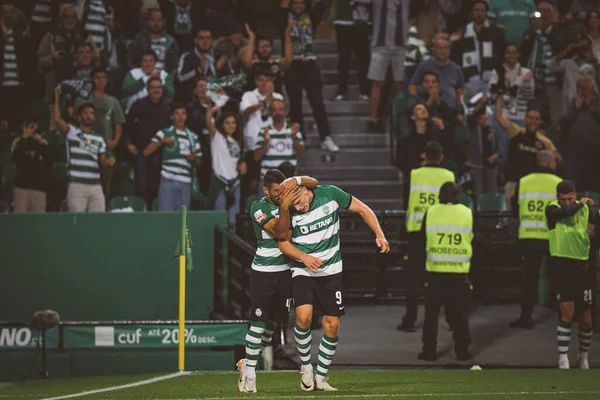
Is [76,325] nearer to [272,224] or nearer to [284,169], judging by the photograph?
[284,169]

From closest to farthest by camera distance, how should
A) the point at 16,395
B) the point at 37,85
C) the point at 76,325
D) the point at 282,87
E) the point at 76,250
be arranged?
the point at 16,395
the point at 76,325
the point at 76,250
the point at 37,85
the point at 282,87

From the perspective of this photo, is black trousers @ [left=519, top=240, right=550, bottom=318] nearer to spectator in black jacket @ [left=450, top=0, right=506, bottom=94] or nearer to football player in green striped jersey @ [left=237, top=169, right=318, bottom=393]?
spectator in black jacket @ [left=450, top=0, right=506, bottom=94]

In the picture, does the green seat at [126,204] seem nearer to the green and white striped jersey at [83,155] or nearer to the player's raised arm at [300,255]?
the green and white striped jersey at [83,155]

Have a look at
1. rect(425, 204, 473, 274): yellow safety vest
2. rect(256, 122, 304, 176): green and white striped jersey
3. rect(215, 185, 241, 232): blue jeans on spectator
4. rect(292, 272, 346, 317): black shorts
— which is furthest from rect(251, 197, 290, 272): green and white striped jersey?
rect(256, 122, 304, 176): green and white striped jersey

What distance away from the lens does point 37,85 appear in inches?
722

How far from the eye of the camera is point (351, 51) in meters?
19.2

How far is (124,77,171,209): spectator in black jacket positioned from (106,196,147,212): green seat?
313 mm

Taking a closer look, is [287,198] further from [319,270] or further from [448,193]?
[448,193]

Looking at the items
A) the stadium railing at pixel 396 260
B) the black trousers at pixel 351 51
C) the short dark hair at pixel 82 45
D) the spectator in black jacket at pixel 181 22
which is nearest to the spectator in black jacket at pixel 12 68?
the short dark hair at pixel 82 45

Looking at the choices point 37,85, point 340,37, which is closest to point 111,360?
point 37,85

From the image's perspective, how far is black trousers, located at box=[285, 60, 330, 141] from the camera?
18.1 meters

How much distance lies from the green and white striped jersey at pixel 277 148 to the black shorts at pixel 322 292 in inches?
266

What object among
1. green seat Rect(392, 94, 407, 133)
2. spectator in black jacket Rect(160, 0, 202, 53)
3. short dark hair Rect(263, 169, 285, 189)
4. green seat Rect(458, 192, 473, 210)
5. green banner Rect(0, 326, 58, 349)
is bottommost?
green banner Rect(0, 326, 58, 349)

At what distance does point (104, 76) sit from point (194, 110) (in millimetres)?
1402
